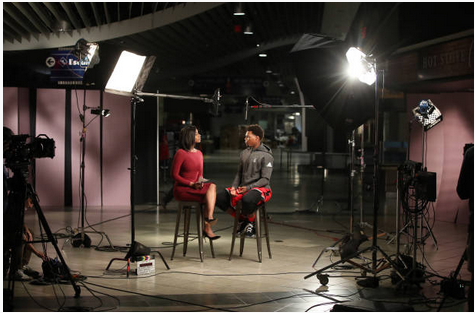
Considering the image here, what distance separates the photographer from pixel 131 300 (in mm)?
4277

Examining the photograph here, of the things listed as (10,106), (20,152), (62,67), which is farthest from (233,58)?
(20,152)

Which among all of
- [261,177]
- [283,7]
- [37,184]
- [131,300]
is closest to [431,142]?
[261,177]

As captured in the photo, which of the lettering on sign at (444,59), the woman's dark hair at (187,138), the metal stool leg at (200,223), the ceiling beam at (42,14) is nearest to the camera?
the metal stool leg at (200,223)

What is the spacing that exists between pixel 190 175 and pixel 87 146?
4528 millimetres

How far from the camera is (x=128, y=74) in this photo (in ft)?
16.6

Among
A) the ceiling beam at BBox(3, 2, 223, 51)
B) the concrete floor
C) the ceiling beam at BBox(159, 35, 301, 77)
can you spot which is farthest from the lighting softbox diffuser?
the ceiling beam at BBox(159, 35, 301, 77)

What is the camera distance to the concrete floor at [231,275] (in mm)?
4207

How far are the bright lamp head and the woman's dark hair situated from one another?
1.67 metres

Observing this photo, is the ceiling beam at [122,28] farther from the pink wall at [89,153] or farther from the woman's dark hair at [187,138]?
the woman's dark hair at [187,138]

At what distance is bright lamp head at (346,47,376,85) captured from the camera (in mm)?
4914

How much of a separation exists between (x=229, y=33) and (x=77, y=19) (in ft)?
15.6

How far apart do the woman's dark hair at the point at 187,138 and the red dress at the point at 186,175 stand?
0.06 meters

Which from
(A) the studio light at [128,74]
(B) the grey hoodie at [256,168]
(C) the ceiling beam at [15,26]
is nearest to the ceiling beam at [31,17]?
(C) the ceiling beam at [15,26]

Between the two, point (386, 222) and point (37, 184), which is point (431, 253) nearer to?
point (386, 222)
